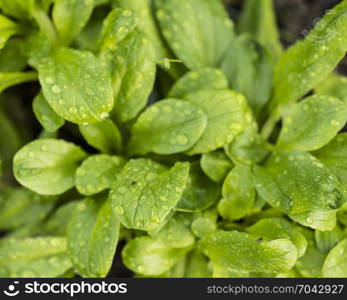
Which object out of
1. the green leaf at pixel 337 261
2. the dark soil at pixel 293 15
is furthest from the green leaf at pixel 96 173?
the dark soil at pixel 293 15

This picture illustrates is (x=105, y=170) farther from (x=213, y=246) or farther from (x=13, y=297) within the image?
(x=13, y=297)

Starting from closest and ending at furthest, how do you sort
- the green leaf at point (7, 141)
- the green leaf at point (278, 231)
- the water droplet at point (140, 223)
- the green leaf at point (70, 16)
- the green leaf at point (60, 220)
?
1. the water droplet at point (140, 223)
2. the green leaf at point (278, 231)
3. the green leaf at point (70, 16)
4. the green leaf at point (60, 220)
5. the green leaf at point (7, 141)

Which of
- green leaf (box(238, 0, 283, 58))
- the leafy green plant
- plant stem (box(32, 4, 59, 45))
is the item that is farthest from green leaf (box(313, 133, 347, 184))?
plant stem (box(32, 4, 59, 45))

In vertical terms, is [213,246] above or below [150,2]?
below

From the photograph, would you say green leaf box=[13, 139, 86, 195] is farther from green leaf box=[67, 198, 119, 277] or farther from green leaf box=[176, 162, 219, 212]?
green leaf box=[176, 162, 219, 212]

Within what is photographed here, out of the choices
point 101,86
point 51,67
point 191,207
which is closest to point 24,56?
point 51,67

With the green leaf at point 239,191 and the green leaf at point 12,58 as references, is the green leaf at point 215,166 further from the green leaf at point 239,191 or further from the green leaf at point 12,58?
the green leaf at point 12,58
